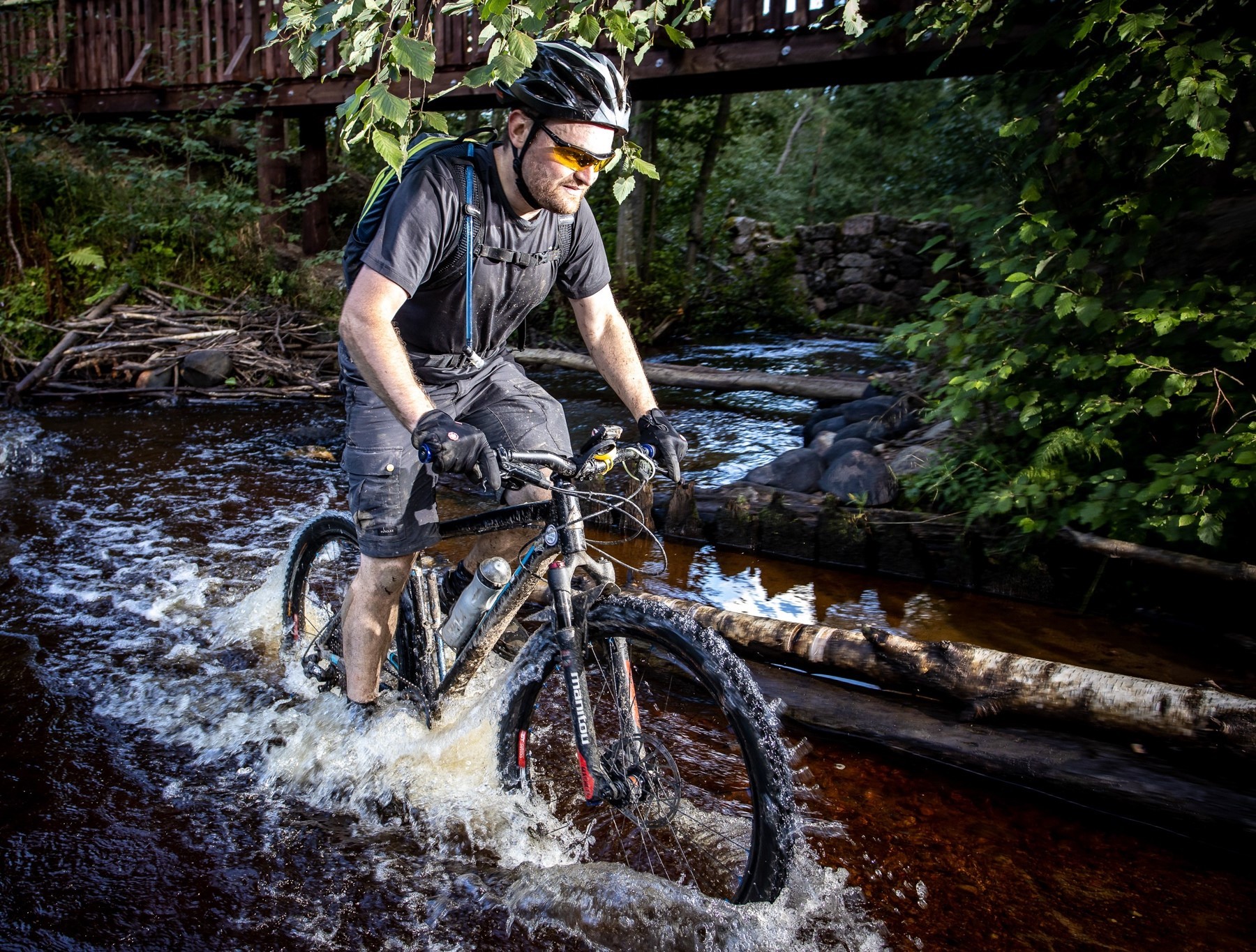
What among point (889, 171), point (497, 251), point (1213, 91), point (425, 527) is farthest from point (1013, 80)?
point (889, 171)

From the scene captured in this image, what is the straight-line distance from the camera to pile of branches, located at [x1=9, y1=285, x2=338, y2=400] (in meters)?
11.2

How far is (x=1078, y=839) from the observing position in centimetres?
315

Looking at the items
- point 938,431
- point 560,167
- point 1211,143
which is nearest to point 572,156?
point 560,167

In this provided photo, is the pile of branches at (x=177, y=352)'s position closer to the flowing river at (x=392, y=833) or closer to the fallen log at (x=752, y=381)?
the fallen log at (x=752, y=381)

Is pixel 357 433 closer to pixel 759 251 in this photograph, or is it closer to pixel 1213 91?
pixel 1213 91

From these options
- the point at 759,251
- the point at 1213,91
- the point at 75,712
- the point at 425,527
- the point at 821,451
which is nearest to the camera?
the point at 425,527

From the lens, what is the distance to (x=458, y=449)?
2.48 meters

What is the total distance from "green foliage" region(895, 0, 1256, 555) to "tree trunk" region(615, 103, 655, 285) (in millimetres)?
8933

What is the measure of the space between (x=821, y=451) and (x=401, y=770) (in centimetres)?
483

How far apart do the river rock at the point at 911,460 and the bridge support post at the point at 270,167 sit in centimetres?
1072

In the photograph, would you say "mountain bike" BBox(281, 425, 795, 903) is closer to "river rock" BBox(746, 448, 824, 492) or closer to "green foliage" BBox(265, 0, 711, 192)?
"green foliage" BBox(265, 0, 711, 192)

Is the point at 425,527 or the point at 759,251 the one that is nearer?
the point at 425,527

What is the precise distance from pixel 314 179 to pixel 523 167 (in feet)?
41.9

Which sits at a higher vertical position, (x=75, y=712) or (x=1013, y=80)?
(x=1013, y=80)
